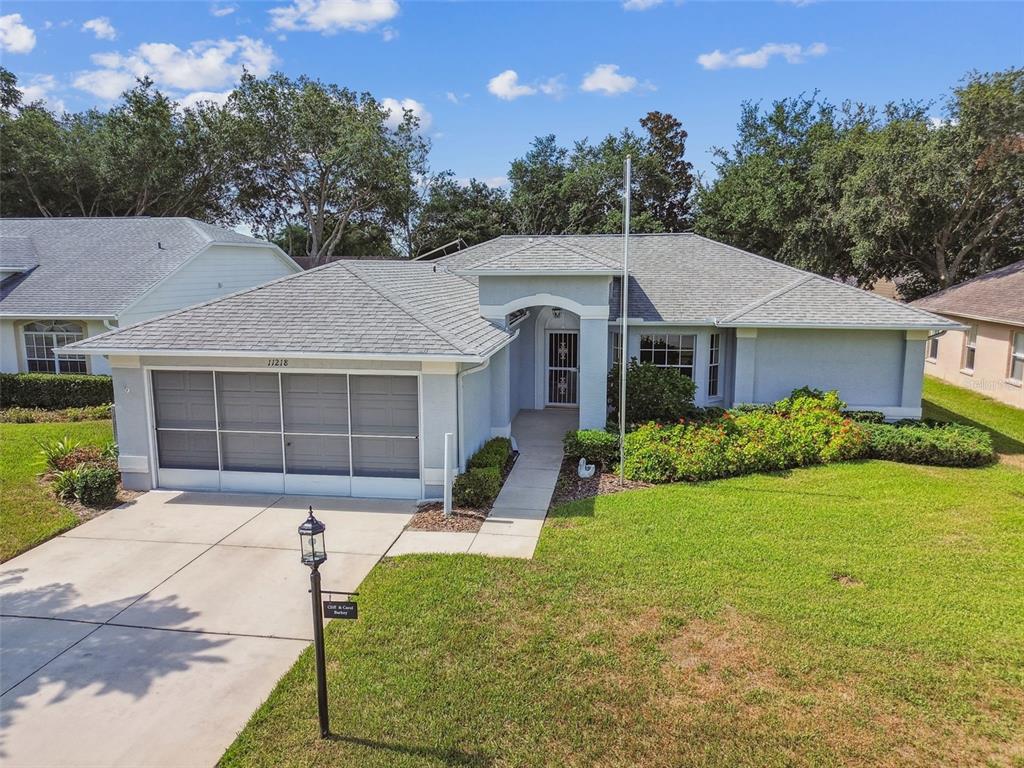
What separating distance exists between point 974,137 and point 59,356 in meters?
33.3

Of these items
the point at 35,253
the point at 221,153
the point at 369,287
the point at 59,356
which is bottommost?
the point at 59,356

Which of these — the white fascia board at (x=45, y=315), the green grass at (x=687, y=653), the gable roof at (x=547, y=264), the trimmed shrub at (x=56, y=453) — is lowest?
the green grass at (x=687, y=653)

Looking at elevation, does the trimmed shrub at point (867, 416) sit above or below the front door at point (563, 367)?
below

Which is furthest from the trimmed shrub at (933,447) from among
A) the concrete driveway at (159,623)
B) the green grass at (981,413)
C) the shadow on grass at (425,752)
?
the shadow on grass at (425,752)

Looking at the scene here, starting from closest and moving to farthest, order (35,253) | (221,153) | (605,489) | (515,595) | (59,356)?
(515,595) < (605,489) < (59,356) < (35,253) < (221,153)

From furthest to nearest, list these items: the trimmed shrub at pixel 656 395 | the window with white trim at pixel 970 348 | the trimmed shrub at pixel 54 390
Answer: the window with white trim at pixel 970 348, the trimmed shrub at pixel 54 390, the trimmed shrub at pixel 656 395

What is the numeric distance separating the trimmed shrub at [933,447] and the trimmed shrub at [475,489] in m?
8.42

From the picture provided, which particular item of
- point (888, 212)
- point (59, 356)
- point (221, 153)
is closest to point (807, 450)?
point (888, 212)

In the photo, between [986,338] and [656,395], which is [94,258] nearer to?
[656,395]

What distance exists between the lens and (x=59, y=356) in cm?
2112

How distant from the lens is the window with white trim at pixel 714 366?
57.6 ft

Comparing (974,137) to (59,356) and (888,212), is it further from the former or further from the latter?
(59,356)

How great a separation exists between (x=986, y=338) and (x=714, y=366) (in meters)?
11.2

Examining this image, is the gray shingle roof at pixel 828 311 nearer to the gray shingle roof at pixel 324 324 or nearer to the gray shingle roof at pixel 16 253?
the gray shingle roof at pixel 324 324
